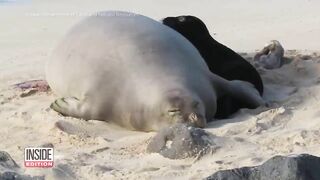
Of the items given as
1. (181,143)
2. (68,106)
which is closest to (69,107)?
(68,106)

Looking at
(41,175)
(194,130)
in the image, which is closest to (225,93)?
(194,130)

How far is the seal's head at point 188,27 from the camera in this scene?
261 inches

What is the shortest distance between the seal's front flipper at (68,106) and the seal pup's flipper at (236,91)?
1.08 metres

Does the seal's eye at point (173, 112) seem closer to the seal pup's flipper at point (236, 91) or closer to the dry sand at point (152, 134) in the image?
the dry sand at point (152, 134)

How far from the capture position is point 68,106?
558 cm

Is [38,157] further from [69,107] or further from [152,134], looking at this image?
[69,107]

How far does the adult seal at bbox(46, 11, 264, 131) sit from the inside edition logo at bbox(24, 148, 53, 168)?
35.1 inches

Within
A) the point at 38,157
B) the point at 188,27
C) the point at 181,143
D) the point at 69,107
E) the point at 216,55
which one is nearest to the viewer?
the point at 181,143

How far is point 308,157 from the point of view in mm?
3162

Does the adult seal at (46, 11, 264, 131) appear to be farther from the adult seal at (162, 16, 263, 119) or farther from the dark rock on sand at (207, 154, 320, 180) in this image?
the dark rock on sand at (207, 154, 320, 180)

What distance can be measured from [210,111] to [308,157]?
88.7 inches

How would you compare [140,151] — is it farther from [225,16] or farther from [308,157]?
[225,16]

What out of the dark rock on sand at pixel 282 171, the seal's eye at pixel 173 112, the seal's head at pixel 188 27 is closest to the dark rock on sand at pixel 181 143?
the seal's eye at pixel 173 112

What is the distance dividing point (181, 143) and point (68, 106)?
1.55 meters
